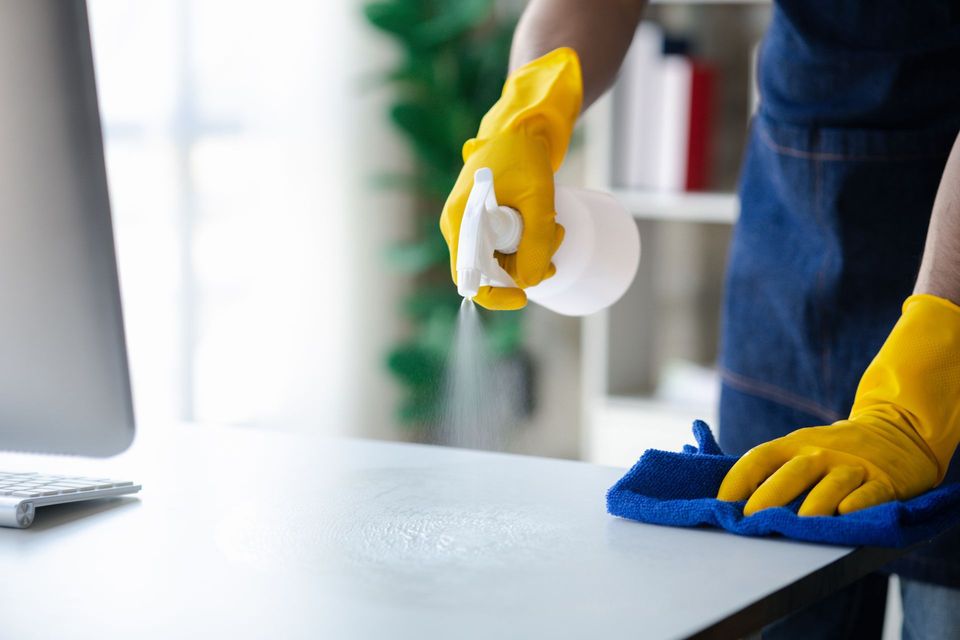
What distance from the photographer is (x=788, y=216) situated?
1.61m

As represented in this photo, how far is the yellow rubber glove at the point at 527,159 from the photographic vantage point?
3.97 ft

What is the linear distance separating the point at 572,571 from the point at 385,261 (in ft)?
7.37

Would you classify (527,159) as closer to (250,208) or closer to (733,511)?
(733,511)

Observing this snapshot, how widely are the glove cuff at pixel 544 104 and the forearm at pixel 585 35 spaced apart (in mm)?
134

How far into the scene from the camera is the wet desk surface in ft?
2.48

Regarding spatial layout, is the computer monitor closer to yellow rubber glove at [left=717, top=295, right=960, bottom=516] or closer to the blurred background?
yellow rubber glove at [left=717, top=295, right=960, bottom=516]

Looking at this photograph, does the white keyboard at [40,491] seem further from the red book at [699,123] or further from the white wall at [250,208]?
the red book at [699,123]

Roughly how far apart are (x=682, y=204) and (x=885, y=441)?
1687 millimetres

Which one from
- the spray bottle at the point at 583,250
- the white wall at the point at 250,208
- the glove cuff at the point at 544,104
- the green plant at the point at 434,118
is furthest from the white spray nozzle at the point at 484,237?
the green plant at the point at 434,118

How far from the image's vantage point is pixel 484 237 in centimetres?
116

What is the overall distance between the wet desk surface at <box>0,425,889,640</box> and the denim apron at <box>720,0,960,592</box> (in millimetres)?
513

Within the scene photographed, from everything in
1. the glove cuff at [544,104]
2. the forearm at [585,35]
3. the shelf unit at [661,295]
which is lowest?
the shelf unit at [661,295]

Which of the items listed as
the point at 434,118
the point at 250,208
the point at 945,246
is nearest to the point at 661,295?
the point at 434,118

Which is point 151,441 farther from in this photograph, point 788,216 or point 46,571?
point 788,216
